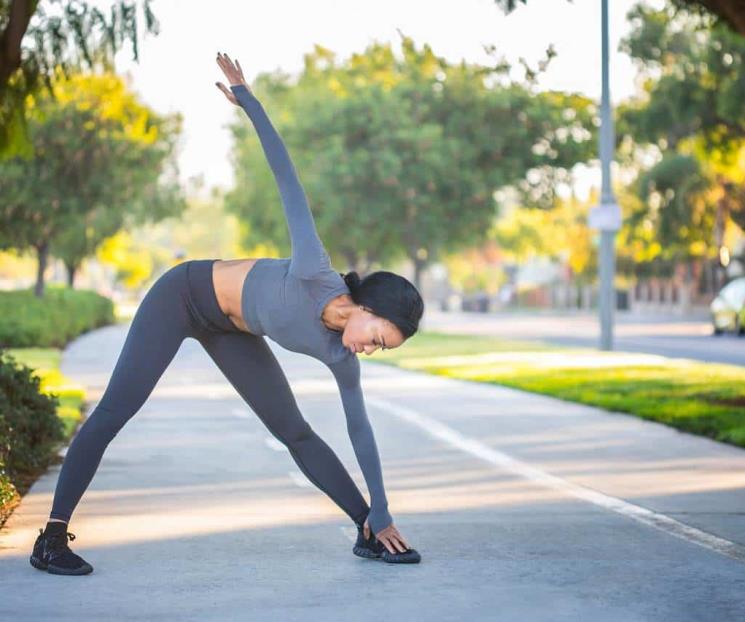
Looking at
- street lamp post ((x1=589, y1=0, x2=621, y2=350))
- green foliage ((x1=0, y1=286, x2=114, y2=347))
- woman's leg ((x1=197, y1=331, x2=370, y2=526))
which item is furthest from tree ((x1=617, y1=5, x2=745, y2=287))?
green foliage ((x1=0, y1=286, x2=114, y2=347))

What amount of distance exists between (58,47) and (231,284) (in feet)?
20.4

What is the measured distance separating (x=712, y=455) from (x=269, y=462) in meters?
3.26

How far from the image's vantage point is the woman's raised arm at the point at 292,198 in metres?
6.99

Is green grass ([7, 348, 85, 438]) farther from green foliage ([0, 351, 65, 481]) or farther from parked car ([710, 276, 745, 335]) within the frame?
parked car ([710, 276, 745, 335])

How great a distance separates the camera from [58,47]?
13.1m

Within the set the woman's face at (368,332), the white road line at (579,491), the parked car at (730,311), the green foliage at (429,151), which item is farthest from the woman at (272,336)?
the green foliage at (429,151)

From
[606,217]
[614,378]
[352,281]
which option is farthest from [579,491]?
[606,217]

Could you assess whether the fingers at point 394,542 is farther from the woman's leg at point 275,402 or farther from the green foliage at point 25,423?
the green foliage at point 25,423

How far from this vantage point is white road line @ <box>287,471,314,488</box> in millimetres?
11219

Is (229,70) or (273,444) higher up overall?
(229,70)

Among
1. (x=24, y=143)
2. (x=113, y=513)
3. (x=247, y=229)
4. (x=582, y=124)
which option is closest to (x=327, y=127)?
(x=582, y=124)

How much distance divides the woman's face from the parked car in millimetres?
37904

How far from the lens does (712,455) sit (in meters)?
13.4

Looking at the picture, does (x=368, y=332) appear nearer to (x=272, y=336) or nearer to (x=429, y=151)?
(x=272, y=336)
